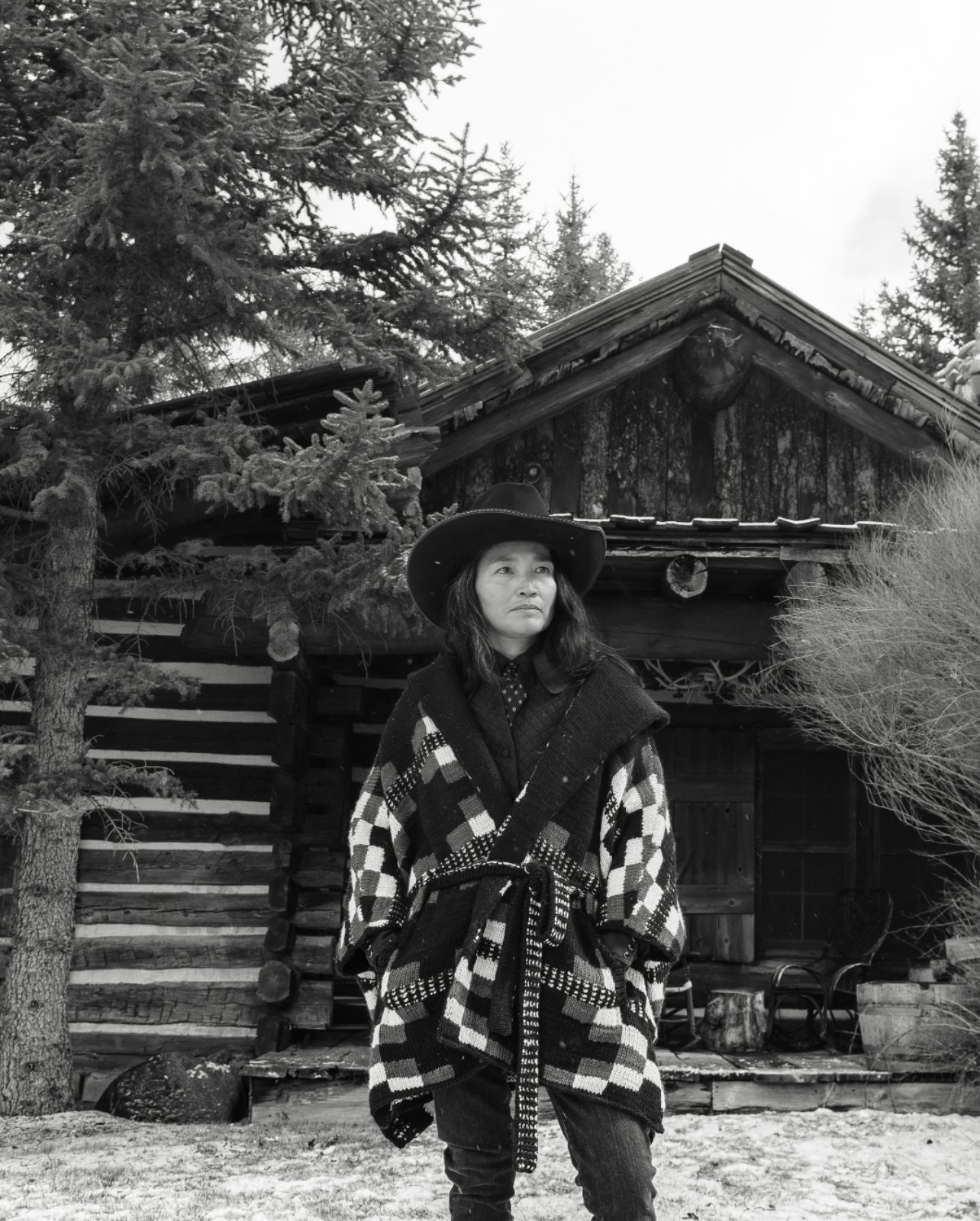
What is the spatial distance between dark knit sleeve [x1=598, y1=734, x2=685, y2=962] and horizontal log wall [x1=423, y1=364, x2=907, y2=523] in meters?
6.23

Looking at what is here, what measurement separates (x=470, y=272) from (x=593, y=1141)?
4.94 metres

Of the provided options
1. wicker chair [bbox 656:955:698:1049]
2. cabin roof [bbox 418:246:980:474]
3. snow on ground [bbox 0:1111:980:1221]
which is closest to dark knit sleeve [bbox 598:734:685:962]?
snow on ground [bbox 0:1111:980:1221]

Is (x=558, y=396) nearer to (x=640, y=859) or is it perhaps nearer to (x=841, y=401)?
(x=841, y=401)

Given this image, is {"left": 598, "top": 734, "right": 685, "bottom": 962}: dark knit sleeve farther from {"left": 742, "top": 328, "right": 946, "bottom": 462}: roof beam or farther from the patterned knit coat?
{"left": 742, "top": 328, "right": 946, "bottom": 462}: roof beam

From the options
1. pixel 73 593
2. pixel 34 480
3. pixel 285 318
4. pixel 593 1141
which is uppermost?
pixel 285 318

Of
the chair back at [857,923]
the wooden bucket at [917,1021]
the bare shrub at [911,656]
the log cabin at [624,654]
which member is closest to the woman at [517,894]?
the bare shrub at [911,656]

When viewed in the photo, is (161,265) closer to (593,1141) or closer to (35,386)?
(35,386)

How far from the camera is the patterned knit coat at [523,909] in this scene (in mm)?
2598

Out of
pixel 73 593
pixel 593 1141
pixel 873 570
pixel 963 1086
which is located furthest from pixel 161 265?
pixel 963 1086

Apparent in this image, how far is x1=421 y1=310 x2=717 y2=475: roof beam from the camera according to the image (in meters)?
8.71

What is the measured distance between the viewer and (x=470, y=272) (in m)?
6.53

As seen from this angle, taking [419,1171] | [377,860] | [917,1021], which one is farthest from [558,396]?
[377,860]

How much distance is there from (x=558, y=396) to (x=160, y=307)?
347 cm

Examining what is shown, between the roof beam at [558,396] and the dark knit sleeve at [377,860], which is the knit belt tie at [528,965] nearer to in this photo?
the dark knit sleeve at [377,860]
